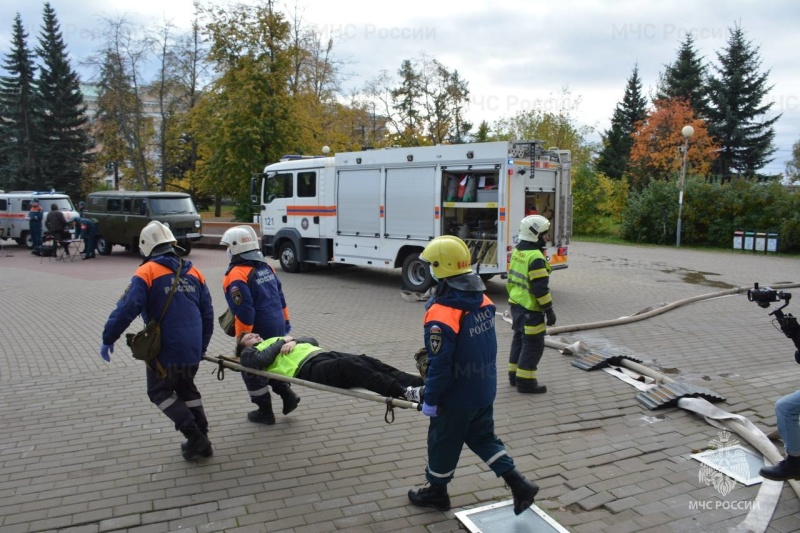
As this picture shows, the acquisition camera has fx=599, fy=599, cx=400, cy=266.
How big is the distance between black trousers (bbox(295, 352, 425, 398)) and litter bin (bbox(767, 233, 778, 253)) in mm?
21900

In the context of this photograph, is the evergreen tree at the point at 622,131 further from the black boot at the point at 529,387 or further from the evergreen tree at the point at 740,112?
the black boot at the point at 529,387

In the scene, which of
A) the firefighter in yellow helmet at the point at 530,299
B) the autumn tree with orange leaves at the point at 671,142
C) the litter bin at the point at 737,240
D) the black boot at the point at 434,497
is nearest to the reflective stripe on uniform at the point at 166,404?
the black boot at the point at 434,497

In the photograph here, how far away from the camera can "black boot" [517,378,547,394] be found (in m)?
6.26

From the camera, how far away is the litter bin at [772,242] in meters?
22.0

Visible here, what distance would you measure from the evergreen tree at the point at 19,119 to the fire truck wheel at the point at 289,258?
35580 millimetres

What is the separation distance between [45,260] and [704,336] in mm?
19663

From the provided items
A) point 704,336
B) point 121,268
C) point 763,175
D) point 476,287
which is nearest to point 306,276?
point 121,268

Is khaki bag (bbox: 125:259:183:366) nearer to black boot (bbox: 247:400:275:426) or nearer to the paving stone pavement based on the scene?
the paving stone pavement

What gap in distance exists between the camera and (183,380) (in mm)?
4723

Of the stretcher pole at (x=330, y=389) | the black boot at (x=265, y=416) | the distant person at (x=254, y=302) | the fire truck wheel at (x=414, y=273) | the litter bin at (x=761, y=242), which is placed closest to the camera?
the stretcher pole at (x=330, y=389)

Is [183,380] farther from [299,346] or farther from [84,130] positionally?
[84,130]

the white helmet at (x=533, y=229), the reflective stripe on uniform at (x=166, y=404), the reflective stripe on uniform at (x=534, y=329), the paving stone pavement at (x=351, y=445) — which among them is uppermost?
the white helmet at (x=533, y=229)

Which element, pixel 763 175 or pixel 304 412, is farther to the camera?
pixel 763 175

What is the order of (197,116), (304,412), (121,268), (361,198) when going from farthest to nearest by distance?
1. (197,116)
2. (121,268)
3. (361,198)
4. (304,412)
